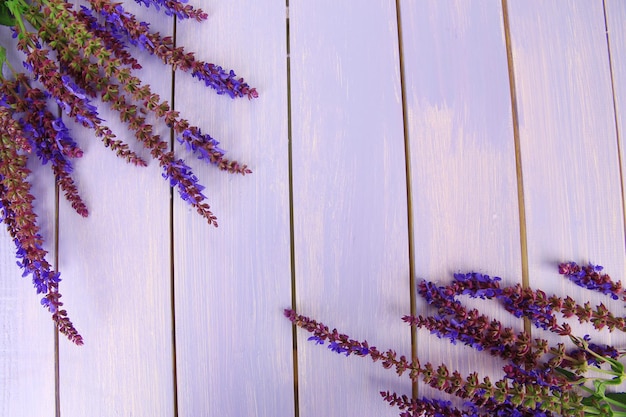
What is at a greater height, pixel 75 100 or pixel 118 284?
pixel 75 100

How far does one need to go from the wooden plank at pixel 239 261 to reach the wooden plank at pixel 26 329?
218 millimetres

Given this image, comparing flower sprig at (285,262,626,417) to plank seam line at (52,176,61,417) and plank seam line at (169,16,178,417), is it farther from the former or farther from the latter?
plank seam line at (52,176,61,417)

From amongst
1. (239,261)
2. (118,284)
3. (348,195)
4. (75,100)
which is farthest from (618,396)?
(75,100)

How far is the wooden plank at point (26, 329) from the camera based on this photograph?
0.74 meters

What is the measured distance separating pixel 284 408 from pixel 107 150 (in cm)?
52

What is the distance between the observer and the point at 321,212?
749mm

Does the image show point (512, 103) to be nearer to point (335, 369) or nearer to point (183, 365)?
point (335, 369)

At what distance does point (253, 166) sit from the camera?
2.46 ft

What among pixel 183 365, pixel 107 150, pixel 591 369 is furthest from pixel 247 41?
pixel 591 369

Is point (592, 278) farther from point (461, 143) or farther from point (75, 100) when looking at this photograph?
point (75, 100)

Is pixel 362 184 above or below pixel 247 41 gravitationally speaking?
below

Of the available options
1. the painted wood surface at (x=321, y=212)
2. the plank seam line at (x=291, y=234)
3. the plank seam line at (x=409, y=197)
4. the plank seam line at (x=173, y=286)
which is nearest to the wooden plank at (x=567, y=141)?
the painted wood surface at (x=321, y=212)

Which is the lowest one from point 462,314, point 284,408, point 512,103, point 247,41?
point 284,408

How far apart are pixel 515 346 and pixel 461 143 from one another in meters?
0.34
